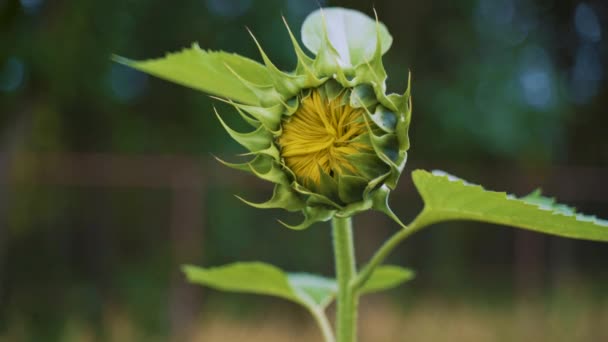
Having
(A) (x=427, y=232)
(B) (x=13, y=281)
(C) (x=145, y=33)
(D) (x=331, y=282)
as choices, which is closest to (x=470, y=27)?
(A) (x=427, y=232)

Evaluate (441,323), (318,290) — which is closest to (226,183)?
(441,323)

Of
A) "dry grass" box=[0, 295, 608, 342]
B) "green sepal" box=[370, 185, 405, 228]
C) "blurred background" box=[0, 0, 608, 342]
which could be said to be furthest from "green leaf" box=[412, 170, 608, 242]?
"dry grass" box=[0, 295, 608, 342]

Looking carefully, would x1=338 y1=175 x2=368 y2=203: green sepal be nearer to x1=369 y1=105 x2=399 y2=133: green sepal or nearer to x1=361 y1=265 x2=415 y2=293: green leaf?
x1=369 y1=105 x2=399 y2=133: green sepal

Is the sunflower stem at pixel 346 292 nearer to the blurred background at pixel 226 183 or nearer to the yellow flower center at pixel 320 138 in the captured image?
the yellow flower center at pixel 320 138

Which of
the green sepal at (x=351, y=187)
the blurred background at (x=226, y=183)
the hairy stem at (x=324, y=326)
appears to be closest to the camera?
the green sepal at (x=351, y=187)

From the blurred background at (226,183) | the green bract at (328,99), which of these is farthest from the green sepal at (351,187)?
the blurred background at (226,183)

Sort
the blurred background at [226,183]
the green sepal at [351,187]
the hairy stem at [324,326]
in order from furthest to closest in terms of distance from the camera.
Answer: the blurred background at [226,183], the hairy stem at [324,326], the green sepal at [351,187]
